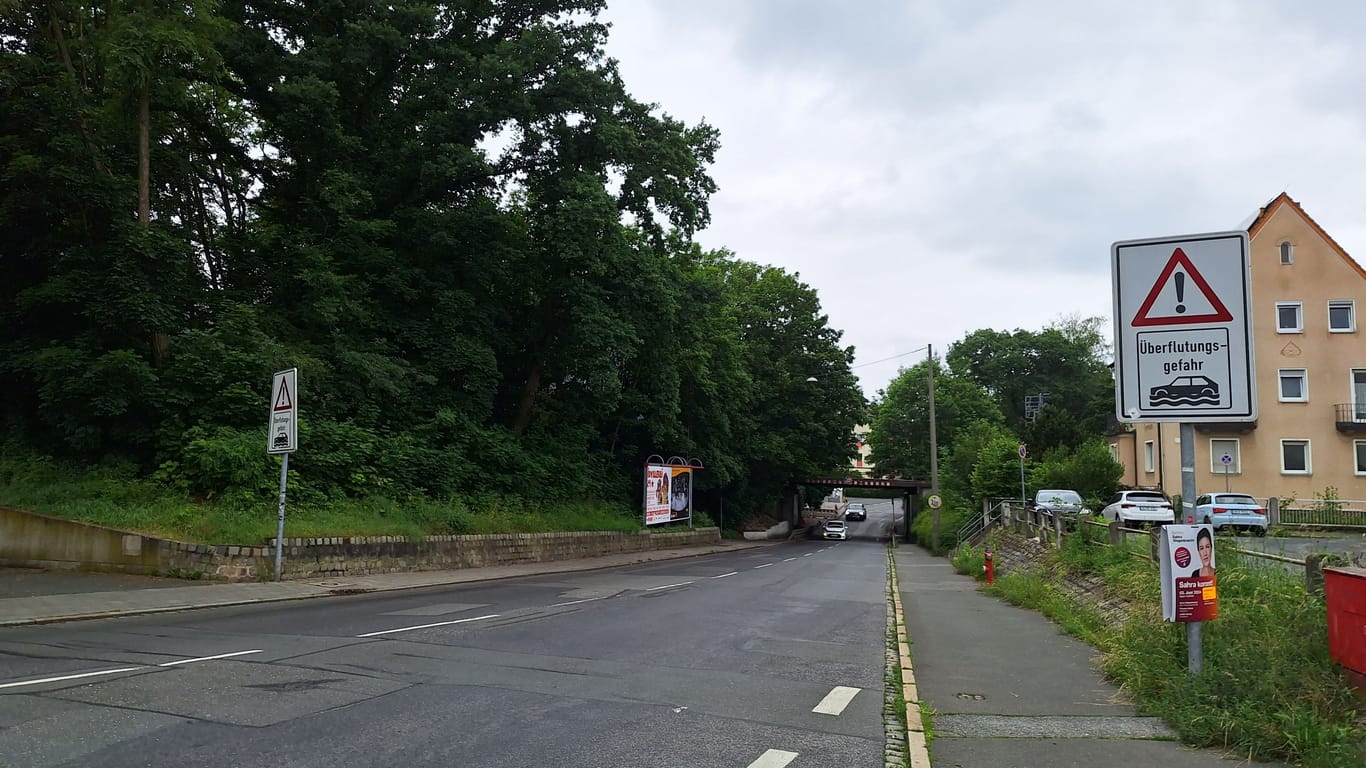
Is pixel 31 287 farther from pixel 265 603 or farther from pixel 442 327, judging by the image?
pixel 265 603

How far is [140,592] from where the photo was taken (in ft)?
41.6

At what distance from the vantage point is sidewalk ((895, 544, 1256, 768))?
222 inches

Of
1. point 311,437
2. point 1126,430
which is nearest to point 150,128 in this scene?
point 311,437

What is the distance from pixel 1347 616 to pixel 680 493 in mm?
33312

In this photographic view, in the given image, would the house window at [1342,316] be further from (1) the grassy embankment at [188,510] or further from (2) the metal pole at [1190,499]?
(2) the metal pole at [1190,499]

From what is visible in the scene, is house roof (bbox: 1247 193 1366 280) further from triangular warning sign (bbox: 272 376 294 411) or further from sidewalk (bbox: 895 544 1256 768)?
triangular warning sign (bbox: 272 376 294 411)

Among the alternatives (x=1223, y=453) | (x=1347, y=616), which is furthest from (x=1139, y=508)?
(x=1347, y=616)

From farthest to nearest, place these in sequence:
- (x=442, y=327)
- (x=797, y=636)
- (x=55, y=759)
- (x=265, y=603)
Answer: (x=442, y=327) < (x=265, y=603) < (x=797, y=636) < (x=55, y=759)

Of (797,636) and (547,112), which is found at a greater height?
(547,112)

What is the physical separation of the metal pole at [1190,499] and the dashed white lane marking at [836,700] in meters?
2.77

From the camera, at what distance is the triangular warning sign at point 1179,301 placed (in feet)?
21.4

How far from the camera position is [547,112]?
25859 mm

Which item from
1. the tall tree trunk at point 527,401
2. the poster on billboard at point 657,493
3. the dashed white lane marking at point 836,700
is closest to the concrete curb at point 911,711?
the dashed white lane marking at point 836,700

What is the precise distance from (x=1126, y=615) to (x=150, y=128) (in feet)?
75.0
